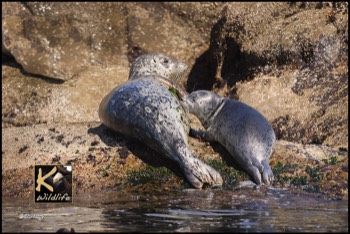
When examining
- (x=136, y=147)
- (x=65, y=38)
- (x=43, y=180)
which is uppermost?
(x=136, y=147)

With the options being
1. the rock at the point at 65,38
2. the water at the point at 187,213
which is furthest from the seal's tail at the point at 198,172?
the rock at the point at 65,38

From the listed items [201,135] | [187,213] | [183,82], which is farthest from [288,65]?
[187,213]

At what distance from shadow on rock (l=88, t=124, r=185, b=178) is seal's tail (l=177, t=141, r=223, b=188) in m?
0.19

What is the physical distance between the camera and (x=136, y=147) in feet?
27.1

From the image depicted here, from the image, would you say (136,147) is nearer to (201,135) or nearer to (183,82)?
(201,135)

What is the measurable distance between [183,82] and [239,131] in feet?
14.1

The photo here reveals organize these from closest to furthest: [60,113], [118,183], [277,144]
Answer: [118,183] → [277,144] → [60,113]

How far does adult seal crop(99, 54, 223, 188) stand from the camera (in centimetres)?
763

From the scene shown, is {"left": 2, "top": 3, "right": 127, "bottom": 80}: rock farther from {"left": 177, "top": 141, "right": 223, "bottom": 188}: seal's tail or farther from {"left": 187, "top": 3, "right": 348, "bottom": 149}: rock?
{"left": 177, "top": 141, "right": 223, "bottom": 188}: seal's tail

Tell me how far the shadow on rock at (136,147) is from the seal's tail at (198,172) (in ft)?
0.63

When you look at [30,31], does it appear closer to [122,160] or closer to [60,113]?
[60,113]

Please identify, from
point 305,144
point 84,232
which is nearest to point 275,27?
point 305,144

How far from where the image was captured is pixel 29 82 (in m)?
12.1

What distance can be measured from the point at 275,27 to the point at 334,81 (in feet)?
4.95
